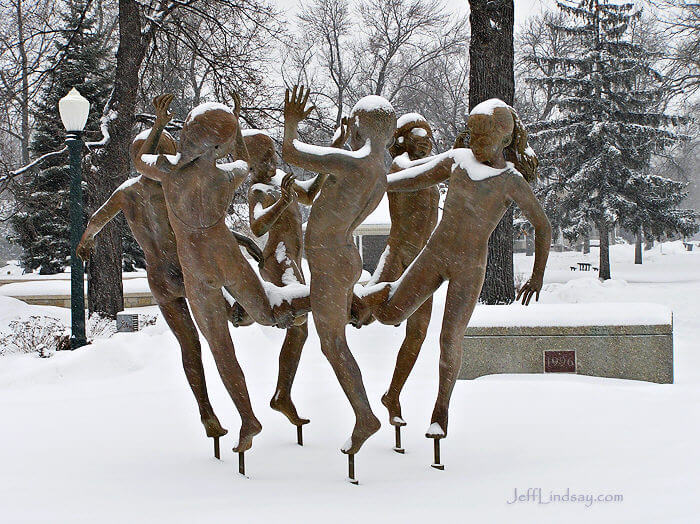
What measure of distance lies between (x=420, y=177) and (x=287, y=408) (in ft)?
6.09

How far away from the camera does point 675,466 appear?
382cm

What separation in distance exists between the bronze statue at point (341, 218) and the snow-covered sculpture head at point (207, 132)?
342mm

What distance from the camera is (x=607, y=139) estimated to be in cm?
2328

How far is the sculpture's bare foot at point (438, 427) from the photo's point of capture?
12.7 ft

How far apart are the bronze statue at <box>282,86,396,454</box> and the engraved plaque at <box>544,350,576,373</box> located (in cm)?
386

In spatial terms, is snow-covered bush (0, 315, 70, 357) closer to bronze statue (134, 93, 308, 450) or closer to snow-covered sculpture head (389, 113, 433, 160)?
bronze statue (134, 93, 308, 450)

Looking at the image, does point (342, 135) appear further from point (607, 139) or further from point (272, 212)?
point (607, 139)

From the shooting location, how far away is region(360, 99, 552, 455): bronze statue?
3906 millimetres

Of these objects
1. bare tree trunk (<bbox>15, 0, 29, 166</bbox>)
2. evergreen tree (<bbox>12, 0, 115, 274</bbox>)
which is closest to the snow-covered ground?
bare tree trunk (<bbox>15, 0, 29, 166</bbox>)

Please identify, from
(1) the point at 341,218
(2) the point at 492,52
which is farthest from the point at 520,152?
(2) the point at 492,52

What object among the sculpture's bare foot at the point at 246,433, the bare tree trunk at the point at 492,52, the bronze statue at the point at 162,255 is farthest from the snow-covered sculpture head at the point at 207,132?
the bare tree trunk at the point at 492,52

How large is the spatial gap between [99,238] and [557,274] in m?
19.8

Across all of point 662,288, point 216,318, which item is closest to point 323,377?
point 216,318

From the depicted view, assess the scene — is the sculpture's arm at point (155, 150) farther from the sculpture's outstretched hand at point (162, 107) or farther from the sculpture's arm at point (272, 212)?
the sculpture's arm at point (272, 212)
